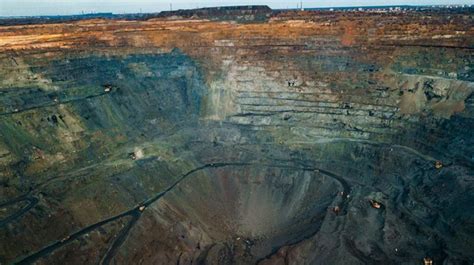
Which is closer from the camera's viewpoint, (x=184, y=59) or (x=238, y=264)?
(x=238, y=264)

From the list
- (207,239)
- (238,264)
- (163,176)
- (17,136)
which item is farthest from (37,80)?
(238,264)

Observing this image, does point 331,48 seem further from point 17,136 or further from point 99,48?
point 17,136

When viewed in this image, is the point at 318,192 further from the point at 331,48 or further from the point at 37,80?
the point at 37,80

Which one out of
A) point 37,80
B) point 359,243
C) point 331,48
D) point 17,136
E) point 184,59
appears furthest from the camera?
point 184,59

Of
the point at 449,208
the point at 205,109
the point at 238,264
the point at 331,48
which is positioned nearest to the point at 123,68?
the point at 205,109

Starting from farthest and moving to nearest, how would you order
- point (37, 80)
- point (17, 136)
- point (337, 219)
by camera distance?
point (37, 80)
point (17, 136)
point (337, 219)

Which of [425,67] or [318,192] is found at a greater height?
[425,67]

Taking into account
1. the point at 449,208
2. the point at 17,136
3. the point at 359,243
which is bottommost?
the point at 359,243
